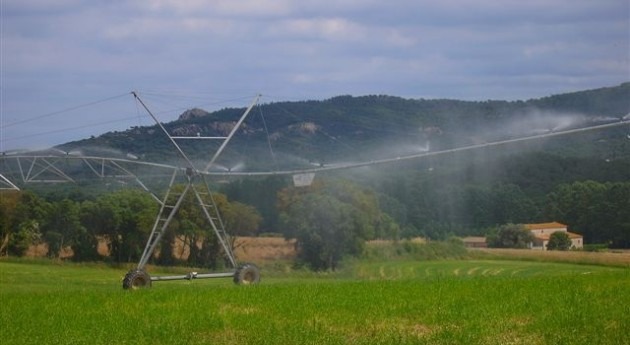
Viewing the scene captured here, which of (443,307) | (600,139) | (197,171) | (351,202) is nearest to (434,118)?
(351,202)

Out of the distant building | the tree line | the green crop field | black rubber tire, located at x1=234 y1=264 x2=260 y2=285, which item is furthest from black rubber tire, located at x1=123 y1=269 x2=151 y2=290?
the distant building

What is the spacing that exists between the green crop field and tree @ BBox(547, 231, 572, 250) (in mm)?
19778

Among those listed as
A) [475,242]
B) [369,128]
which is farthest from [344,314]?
[369,128]

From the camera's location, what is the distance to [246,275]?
31.3m

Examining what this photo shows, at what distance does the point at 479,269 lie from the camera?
38531 millimetres

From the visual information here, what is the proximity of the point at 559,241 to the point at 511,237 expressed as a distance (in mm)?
3502

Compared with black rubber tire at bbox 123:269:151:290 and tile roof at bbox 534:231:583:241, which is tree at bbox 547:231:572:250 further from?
black rubber tire at bbox 123:269:151:290

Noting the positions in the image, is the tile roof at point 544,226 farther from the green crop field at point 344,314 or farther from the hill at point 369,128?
the green crop field at point 344,314

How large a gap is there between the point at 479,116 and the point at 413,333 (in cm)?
4070

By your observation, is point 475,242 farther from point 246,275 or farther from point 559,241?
point 246,275

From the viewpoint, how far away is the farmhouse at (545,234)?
40.9 m

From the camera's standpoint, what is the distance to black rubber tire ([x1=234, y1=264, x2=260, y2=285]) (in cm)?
3103

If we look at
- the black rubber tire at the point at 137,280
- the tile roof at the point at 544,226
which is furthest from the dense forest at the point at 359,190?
the black rubber tire at the point at 137,280

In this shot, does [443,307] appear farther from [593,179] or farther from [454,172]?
[454,172]
